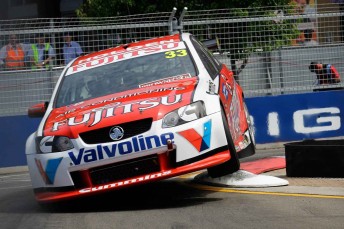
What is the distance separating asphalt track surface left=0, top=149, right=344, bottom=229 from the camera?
6750mm

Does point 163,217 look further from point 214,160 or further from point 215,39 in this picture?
point 215,39

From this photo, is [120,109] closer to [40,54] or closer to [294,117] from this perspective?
[40,54]

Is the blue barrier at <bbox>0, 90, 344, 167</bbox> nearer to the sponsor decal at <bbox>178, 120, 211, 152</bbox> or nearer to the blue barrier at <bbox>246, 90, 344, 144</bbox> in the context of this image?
the blue barrier at <bbox>246, 90, 344, 144</bbox>

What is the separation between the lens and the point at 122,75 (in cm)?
883

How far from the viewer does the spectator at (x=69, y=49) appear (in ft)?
46.3

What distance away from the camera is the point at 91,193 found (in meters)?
7.57

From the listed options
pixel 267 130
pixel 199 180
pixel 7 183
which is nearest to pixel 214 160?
pixel 199 180

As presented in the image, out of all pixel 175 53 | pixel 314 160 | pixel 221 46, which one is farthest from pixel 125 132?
pixel 221 46

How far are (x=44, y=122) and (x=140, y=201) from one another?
130 centimetres

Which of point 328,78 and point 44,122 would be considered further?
point 328,78

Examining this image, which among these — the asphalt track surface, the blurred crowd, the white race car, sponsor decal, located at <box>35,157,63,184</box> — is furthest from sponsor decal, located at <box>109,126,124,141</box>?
the blurred crowd

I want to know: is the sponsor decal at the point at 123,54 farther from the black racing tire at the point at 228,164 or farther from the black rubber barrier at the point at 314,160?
the black rubber barrier at the point at 314,160

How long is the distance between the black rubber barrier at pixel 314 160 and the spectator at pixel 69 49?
6.05 metres

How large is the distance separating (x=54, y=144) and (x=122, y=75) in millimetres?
1513
